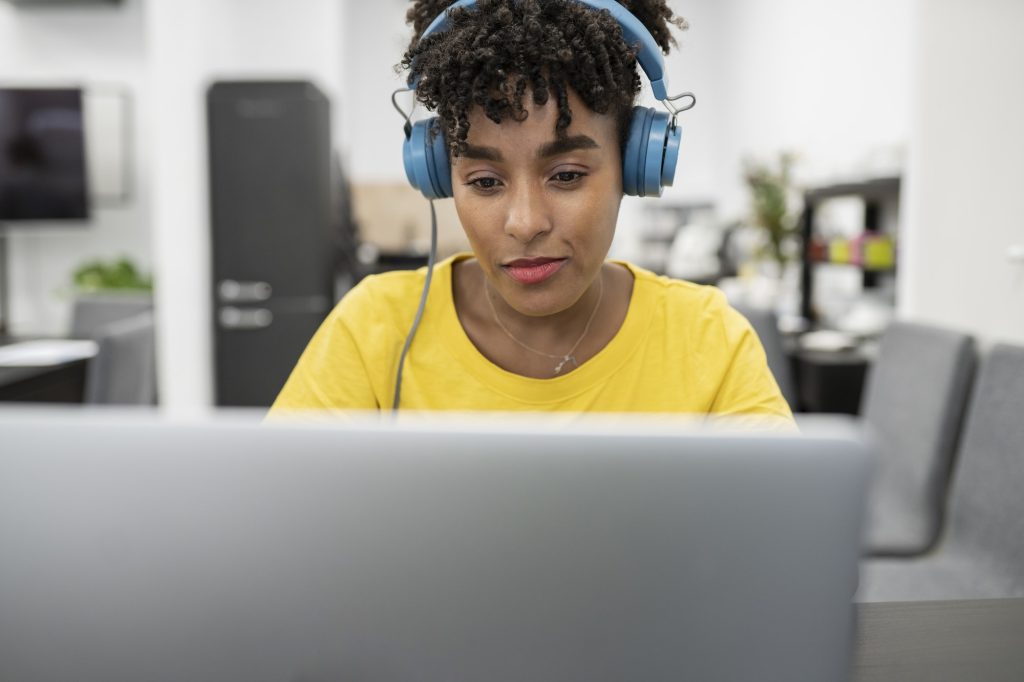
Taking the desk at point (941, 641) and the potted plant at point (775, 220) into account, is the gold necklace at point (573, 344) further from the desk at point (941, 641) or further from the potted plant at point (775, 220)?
the potted plant at point (775, 220)

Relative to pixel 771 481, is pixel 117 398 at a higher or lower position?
lower

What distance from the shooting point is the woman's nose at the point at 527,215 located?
2.88 feet

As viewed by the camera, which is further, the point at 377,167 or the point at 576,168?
the point at 377,167

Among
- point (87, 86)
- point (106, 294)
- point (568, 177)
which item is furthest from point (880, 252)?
point (87, 86)

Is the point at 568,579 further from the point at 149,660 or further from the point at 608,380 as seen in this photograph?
the point at 608,380

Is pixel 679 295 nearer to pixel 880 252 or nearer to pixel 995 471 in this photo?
pixel 995 471

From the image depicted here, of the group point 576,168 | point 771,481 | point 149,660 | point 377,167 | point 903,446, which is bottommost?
point 903,446

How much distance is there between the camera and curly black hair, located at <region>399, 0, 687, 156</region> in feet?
2.82

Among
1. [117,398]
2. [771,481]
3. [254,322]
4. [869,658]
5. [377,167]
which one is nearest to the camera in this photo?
[771,481]

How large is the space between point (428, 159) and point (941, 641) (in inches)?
28.0

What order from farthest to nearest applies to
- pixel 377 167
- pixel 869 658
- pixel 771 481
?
pixel 377 167 < pixel 869 658 < pixel 771 481

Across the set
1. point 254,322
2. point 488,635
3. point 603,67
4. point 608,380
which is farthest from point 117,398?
point 488,635

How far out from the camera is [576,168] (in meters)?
0.90

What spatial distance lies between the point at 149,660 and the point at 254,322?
2970mm
